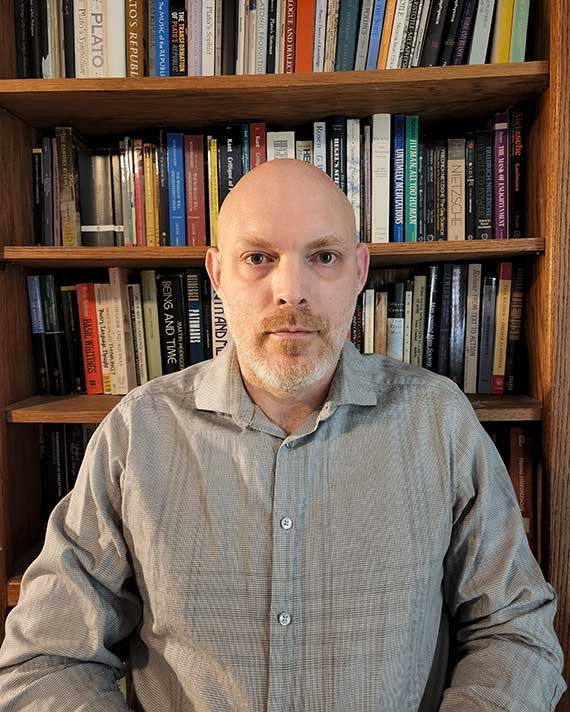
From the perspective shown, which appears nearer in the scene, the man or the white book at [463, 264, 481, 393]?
the man

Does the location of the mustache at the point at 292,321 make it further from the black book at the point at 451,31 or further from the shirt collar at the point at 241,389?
the black book at the point at 451,31

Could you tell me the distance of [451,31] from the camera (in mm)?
1348

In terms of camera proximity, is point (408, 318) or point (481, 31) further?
point (408, 318)

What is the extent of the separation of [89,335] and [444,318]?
0.80 m

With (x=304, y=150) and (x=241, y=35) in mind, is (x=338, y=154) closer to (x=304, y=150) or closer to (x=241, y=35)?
(x=304, y=150)

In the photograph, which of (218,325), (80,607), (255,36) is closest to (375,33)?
(255,36)

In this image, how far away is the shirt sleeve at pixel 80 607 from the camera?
1011 mm

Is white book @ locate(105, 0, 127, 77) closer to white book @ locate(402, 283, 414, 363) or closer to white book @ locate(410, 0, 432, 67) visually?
white book @ locate(410, 0, 432, 67)

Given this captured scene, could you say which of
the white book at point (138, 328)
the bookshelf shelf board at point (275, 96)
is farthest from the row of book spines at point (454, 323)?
the white book at point (138, 328)

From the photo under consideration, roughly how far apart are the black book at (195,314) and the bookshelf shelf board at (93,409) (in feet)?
0.68

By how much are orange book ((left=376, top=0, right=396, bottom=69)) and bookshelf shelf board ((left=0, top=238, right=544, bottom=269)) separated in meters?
0.38

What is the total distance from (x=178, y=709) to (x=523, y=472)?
84 cm

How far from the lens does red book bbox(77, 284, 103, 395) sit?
1.50m

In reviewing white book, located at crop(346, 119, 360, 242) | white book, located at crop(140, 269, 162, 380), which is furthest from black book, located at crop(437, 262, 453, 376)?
white book, located at crop(140, 269, 162, 380)
